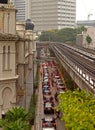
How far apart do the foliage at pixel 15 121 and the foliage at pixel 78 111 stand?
2.69 m

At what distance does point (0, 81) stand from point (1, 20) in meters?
4.29

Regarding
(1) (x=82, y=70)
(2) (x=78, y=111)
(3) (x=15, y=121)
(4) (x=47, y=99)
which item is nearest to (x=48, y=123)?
(1) (x=82, y=70)

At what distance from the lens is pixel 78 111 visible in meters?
19.0

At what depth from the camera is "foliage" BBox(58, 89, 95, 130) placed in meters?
17.5

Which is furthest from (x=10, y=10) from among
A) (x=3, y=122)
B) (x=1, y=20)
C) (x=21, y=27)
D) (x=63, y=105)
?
(x=21, y=27)

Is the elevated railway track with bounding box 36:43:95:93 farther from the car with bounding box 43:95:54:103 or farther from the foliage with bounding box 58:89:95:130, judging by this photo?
the foliage with bounding box 58:89:95:130

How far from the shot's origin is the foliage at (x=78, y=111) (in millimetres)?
17453

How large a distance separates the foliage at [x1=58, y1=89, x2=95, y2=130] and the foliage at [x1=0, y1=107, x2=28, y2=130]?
2.69m

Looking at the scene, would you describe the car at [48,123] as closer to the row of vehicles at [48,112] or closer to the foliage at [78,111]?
the row of vehicles at [48,112]

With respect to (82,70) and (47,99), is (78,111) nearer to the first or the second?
(82,70)

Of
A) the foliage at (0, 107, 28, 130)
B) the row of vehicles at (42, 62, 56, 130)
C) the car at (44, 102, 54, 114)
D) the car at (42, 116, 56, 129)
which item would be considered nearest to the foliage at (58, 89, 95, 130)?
the foliage at (0, 107, 28, 130)

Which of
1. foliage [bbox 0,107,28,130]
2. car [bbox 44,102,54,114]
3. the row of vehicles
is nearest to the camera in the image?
foliage [bbox 0,107,28,130]

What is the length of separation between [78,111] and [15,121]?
667 centimetres

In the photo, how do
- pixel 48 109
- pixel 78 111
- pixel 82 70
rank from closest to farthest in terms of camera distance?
pixel 78 111
pixel 82 70
pixel 48 109
